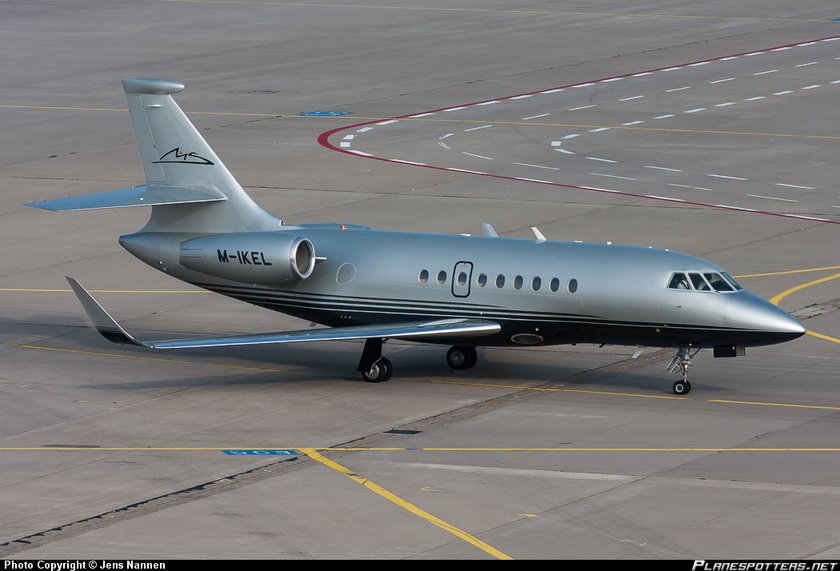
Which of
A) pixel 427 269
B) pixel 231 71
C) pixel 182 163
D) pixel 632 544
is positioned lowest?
pixel 632 544

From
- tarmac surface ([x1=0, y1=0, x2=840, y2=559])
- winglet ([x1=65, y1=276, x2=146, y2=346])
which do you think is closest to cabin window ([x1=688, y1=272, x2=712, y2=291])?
tarmac surface ([x1=0, y1=0, x2=840, y2=559])

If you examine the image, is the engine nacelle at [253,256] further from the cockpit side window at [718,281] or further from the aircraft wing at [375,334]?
the cockpit side window at [718,281]

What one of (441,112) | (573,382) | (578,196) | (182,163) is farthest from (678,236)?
(441,112)

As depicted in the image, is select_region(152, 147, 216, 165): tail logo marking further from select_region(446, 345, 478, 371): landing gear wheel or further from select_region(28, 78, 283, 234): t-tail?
select_region(446, 345, 478, 371): landing gear wheel

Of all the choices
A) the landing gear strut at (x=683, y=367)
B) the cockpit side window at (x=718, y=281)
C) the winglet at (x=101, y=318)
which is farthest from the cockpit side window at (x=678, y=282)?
the winglet at (x=101, y=318)

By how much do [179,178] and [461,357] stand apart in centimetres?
784

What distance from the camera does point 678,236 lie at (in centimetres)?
4656

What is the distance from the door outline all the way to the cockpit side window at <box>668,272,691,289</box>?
14.1 feet

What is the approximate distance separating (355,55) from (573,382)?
49.5 m

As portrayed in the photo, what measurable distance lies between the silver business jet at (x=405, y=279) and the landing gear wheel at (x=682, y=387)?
4cm

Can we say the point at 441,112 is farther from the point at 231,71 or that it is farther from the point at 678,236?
the point at 678,236

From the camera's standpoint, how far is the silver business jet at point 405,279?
1265 inches

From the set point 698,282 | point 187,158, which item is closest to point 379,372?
point 187,158

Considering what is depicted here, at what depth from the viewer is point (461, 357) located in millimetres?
35406
